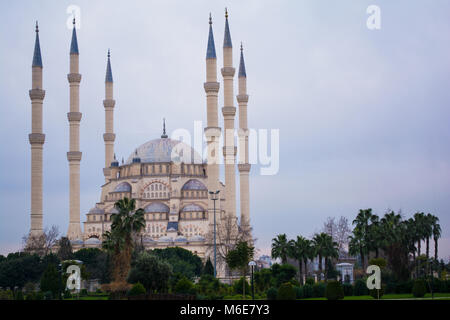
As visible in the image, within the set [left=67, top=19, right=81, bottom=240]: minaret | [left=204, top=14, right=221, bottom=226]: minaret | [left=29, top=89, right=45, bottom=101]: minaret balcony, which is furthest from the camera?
[left=67, top=19, right=81, bottom=240]: minaret

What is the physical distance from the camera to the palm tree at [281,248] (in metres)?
54.6

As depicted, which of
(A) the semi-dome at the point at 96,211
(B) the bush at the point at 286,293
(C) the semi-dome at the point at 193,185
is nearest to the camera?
(B) the bush at the point at 286,293

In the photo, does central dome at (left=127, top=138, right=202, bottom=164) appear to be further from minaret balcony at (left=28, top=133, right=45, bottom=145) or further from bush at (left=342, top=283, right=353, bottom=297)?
bush at (left=342, top=283, right=353, bottom=297)

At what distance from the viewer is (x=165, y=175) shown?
301 feet

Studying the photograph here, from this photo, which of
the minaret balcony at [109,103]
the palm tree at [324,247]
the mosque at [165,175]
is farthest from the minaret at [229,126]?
the palm tree at [324,247]

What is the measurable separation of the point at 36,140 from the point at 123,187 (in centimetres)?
1962

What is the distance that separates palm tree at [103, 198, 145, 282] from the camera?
45.7 metres

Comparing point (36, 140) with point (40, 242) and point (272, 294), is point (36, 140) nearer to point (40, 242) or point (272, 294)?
point (40, 242)

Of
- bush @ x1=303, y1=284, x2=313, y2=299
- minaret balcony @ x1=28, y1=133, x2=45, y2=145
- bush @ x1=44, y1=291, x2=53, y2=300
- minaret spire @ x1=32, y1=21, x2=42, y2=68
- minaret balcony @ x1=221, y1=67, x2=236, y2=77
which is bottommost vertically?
bush @ x1=44, y1=291, x2=53, y2=300

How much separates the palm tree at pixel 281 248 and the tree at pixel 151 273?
12409 mm

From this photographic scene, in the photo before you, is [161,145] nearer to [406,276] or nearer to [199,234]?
[199,234]

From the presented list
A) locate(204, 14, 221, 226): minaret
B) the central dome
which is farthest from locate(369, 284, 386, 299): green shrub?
the central dome

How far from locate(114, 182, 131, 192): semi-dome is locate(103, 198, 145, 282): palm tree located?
144 ft

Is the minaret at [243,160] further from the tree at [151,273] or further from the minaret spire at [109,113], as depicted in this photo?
the tree at [151,273]
